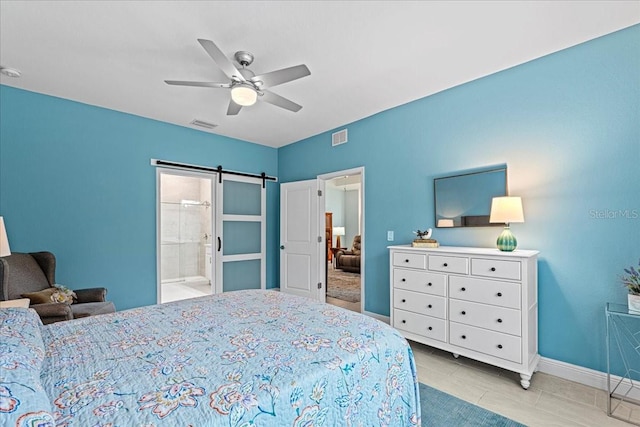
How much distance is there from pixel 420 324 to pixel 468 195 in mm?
1365

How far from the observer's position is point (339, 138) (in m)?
4.36

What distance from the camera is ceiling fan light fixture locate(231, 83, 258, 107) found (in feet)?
7.93

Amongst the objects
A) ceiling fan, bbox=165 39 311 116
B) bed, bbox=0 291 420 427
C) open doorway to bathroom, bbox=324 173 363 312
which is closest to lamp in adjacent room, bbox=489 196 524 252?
bed, bbox=0 291 420 427

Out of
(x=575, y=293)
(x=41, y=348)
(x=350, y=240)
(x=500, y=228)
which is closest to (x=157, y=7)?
(x=41, y=348)

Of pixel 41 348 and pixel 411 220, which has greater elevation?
pixel 411 220

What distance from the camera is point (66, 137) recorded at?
11.2 feet

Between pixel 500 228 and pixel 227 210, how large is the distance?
3725mm

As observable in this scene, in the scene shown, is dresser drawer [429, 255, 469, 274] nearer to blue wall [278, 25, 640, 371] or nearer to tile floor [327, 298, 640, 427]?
blue wall [278, 25, 640, 371]

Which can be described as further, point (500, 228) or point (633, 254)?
point (500, 228)

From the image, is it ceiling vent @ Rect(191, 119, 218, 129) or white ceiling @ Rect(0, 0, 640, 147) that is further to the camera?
ceiling vent @ Rect(191, 119, 218, 129)

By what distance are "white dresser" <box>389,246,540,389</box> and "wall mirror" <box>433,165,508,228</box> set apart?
45 cm

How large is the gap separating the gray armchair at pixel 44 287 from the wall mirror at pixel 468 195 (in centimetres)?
340

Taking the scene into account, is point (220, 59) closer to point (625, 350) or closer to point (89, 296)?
point (89, 296)

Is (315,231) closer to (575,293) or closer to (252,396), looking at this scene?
(575,293)
